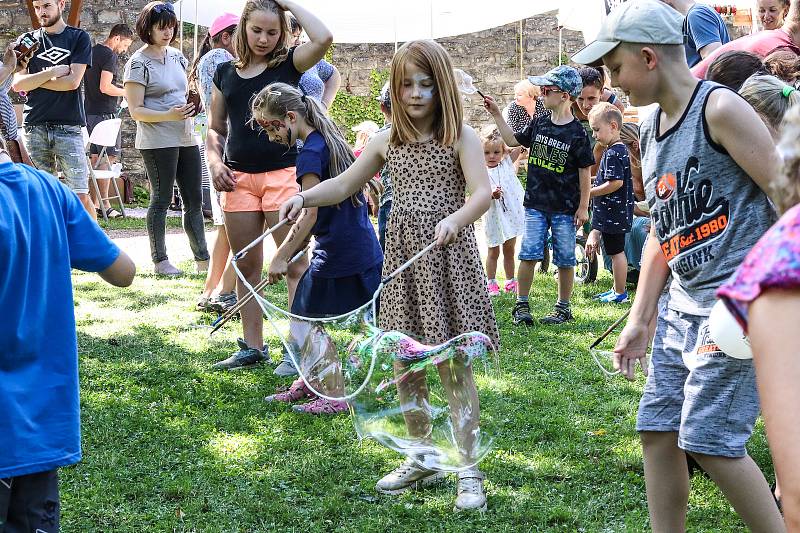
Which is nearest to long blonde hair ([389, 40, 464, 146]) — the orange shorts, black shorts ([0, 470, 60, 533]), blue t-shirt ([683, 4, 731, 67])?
the orange shorts

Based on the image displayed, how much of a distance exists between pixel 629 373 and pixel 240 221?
119 inches

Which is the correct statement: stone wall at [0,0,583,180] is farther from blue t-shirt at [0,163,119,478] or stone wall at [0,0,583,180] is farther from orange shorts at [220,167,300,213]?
blue t-shirt at [0,163,119,478]

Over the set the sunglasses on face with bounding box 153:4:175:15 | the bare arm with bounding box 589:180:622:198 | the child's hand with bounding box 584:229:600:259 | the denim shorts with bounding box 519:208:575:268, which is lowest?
the child's hand with bounding box 584:229:600:259

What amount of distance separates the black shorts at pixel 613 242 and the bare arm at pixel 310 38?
131 inches

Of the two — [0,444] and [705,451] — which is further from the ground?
[0,444]

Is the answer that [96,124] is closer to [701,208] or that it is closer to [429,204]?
[429,204]

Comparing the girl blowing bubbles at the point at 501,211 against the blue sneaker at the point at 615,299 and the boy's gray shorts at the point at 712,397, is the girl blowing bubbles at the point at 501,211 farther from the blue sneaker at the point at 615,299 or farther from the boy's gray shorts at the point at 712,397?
the boy's gray shorts at the point at 712,397

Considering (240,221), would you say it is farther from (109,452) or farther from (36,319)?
(36,319)

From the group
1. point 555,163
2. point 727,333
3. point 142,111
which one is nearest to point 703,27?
point 555,163

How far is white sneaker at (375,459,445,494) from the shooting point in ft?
13.0

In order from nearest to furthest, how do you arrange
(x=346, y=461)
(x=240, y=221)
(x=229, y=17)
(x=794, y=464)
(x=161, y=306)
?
(x=794, y=464)
(x=346, y=461)
(x=240, y=221)
(x=229, y=17)
(x=161, y=306)

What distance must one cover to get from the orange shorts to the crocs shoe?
1160 mm

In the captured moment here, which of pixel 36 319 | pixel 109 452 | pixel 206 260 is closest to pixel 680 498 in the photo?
pixel 36 319

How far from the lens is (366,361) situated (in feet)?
12.0
